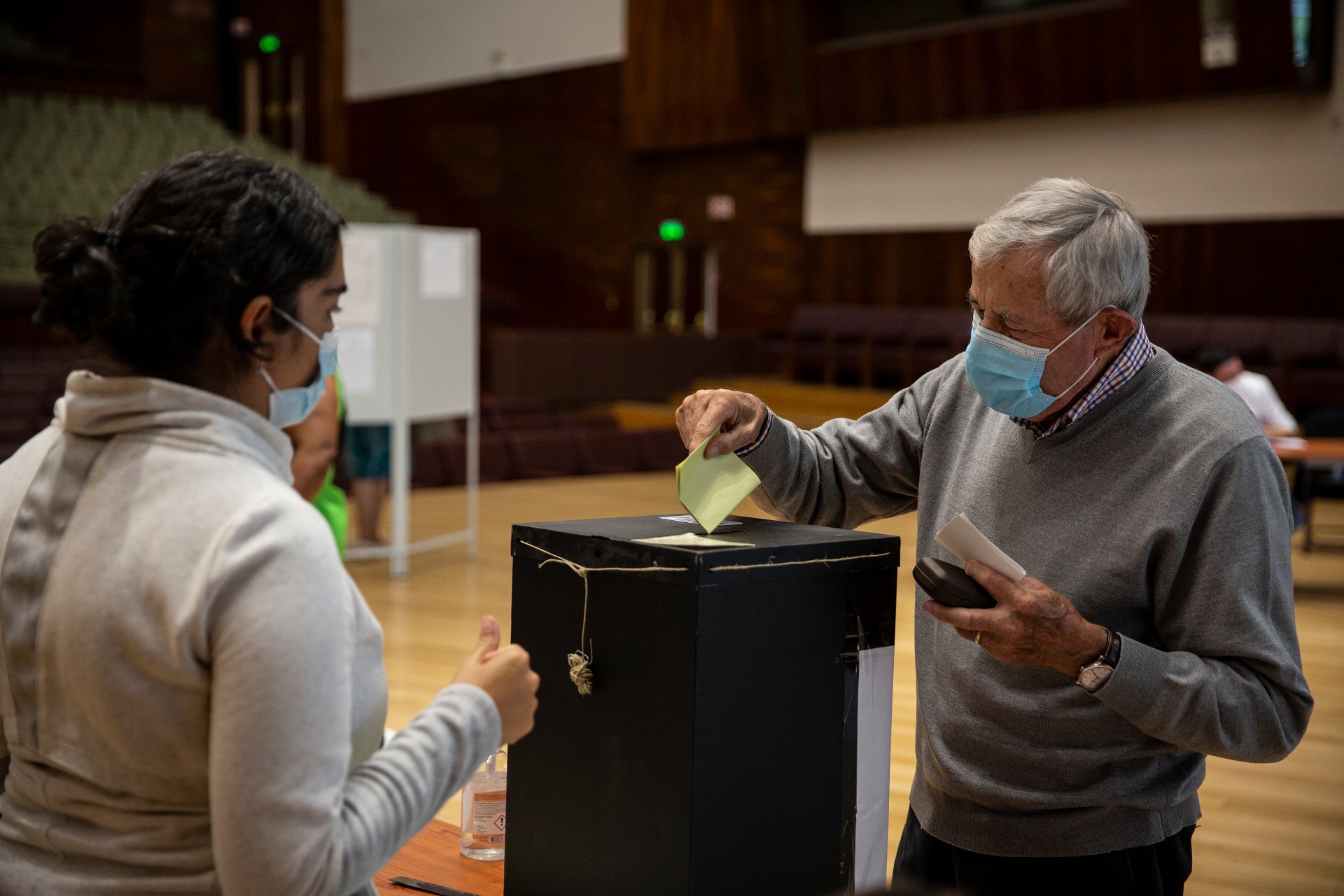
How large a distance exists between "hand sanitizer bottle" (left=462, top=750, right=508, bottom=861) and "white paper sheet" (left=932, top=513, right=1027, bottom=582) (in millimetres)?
592

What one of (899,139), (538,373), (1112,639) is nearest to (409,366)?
(1112,639)

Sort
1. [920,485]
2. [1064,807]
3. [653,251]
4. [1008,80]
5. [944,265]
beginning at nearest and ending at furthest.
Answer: [1064,807] < [920,485] < [1008,80] < [944,265] < [653,251]

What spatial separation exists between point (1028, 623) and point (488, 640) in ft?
1.75

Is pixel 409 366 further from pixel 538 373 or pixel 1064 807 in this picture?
pixel 538 373

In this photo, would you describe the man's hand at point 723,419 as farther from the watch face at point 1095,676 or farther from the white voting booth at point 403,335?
the white voting booth at point 403,335

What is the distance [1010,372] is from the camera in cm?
146

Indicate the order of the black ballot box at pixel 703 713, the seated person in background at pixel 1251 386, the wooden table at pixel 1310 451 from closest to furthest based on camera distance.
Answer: the black ballot box at pixel 703 713 < the wooden table at pixel 1310 451 < the seated person in background at pixel 1251 386

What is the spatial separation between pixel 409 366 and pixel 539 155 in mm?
9590

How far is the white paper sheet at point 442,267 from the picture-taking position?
18.3ft

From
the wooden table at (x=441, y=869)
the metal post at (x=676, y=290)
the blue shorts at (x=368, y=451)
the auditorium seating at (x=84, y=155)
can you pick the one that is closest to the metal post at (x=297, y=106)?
the auditorium seating at (x=84, y=155)

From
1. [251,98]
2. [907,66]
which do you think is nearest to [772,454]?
[907,66]

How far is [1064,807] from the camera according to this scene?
4.71 ft

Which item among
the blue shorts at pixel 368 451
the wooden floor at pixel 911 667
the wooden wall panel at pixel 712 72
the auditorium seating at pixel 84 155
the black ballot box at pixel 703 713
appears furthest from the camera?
the wooden wall panel at pixel 712 72

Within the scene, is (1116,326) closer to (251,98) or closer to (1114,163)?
(1114,163)
